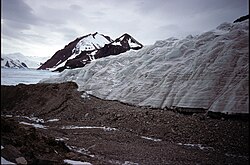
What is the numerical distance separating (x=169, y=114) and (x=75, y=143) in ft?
16.7

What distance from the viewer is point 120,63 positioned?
72.1 ft

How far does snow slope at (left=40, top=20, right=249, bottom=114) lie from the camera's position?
9742 millimetres

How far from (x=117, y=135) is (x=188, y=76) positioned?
539cm

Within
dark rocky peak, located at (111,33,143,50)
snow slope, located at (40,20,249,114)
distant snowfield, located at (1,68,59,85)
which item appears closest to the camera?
distant snowfield, located at (1,68,59,85)

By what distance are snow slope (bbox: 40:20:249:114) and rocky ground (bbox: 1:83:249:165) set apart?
2.67ft

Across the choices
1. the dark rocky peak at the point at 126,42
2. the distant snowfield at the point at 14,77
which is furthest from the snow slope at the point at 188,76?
the dark rocky peak at the point at 126,42

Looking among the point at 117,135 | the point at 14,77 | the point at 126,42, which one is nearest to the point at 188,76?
the point at 117,135

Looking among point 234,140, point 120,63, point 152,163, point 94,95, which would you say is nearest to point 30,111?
point 94,95

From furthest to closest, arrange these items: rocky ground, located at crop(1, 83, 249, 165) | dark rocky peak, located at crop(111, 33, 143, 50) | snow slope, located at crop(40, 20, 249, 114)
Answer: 1. dark rocky peak, located at crop(111, 33, 143, 50)
2. snow slope, located at crop(40, 20, 249, 114)
3. rocky ground, located at crop(1, 83, 249, 165)

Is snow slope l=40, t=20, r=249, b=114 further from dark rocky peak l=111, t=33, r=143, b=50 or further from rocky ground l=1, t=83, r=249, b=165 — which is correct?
dark rocky peak l=111, t=33, r=143, b=50

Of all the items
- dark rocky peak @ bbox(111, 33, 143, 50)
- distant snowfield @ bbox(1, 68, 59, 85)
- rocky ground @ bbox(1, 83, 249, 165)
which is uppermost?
dark rocky peak @ bbox(111, 33, 143, 50)

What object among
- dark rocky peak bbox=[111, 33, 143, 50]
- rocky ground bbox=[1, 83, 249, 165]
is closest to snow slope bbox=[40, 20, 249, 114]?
rocky ground bbox=[1, 83, 249, 165]

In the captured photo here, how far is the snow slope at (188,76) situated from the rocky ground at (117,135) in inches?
32.1

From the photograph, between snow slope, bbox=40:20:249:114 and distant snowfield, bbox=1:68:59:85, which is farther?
snow slope, bbox=40:20:249:114
